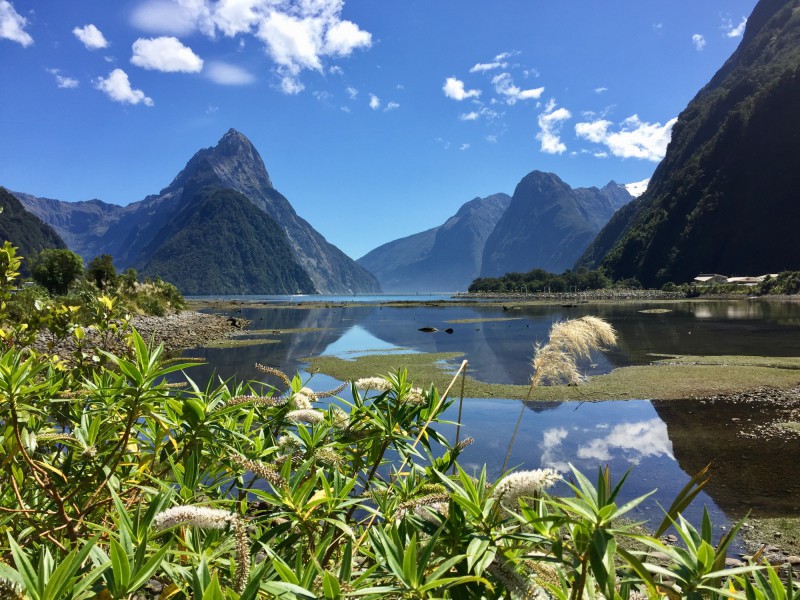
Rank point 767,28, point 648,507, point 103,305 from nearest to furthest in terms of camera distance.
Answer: point 103,305 → point 648,507 → point 767,28

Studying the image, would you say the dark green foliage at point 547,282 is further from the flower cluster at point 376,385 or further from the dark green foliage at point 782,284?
the flower cluster at point 376,385

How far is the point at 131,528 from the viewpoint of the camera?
127 cm

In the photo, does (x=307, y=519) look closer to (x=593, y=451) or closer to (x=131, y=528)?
(x=131, y=528)

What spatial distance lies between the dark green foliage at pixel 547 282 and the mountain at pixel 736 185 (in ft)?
31.0

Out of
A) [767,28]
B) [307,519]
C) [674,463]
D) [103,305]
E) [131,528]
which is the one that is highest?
[767,28]

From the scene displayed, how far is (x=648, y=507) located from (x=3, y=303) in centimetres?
965

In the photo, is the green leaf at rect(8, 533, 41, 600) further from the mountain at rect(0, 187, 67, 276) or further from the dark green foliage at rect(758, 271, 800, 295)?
the mountain at rect(0, 187, 67, 276)

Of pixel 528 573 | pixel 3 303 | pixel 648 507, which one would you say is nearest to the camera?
pixel 528 573

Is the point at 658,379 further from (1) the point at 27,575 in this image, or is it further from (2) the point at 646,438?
(1) the point at 27,575

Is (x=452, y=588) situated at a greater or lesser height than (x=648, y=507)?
greater

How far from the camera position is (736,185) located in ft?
398

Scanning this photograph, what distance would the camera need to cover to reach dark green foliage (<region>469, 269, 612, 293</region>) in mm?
152875

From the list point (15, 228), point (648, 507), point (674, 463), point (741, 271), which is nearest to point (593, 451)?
point (674, 463)

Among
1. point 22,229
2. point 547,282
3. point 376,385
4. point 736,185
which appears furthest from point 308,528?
point 22,229
